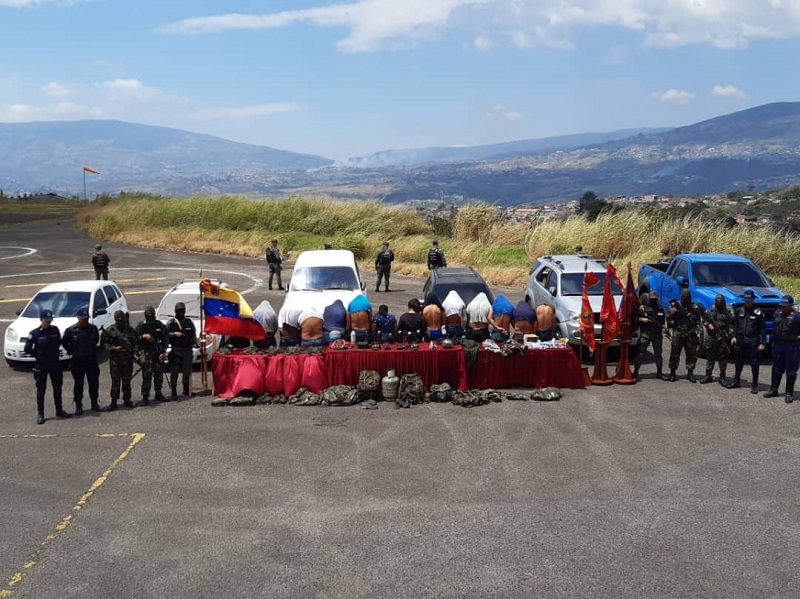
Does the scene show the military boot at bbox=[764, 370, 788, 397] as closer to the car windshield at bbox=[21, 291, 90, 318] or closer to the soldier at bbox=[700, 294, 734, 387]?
the soldier at bbox=[700, 294, 734, 387]

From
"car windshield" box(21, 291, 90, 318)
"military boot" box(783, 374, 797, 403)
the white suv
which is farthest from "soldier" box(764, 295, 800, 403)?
"car windshield" box(21, 291, 90, 318)

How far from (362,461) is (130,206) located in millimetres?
39200

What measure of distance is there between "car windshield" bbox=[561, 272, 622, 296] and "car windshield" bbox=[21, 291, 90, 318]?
10516 millimetres

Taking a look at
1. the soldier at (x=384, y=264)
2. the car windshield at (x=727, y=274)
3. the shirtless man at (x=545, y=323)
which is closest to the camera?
the shirtless man at (x=545, y=323)

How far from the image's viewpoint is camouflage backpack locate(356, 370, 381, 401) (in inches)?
492

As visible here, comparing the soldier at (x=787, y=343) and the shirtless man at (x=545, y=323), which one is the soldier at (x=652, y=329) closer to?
the shirtless man at (x=545, y=323)

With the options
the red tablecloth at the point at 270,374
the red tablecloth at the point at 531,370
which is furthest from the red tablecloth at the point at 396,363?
the red tablecloth at the point at 531,370

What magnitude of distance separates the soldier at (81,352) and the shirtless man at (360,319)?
15.0ft

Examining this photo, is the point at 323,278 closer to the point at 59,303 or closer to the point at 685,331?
the point at 59,303

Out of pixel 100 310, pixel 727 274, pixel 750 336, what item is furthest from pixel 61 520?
pixel 727 274

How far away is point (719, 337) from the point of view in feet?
44.5

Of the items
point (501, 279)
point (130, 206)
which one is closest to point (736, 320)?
point (501, 279)

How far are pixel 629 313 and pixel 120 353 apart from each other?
30.0 ft

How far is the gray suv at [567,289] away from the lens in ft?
50.6
